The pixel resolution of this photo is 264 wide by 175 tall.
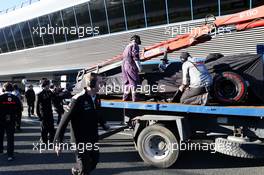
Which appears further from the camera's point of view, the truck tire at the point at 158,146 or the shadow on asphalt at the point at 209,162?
the shadow on asphalt at the point at 209,162

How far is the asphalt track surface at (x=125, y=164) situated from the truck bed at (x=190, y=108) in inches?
39.5

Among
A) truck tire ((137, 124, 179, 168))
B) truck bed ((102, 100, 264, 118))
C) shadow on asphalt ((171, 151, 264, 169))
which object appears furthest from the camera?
shadow on asphalt ((171, 151, 264, 169))

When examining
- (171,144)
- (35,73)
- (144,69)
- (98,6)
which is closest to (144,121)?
(171,144)

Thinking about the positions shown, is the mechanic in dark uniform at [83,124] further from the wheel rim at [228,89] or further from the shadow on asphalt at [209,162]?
the wheel rim at [228,89]

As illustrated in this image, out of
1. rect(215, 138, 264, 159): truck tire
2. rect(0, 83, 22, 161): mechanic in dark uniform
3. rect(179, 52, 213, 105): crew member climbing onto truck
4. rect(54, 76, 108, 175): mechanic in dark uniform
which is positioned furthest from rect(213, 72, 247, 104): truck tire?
rect(0, 83, 22, 161): mechanic in dark uniform

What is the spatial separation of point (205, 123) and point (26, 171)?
132 inches

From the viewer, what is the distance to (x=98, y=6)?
878 inches

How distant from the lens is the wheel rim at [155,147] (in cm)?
723

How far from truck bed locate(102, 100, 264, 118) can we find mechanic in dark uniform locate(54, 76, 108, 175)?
7.40 ft

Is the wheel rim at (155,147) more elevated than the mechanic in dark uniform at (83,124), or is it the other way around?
the mechanic in dark uniform at (83,124)

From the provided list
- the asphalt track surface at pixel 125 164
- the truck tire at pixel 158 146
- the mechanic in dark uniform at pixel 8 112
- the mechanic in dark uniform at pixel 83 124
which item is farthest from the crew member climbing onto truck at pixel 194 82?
the mechanic in dark uniform at pixel 8 112

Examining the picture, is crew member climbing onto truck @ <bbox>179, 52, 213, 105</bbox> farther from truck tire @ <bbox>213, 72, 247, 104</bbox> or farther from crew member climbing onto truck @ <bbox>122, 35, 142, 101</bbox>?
crew member climbing onto truck @ <bbox>122, 35, 142, 101</bbox>

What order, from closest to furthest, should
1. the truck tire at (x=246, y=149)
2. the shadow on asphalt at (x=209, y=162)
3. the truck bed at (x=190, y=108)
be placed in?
the truck bed at (x=190, y=108) → the truck tire at (x=246, y=149) → the shadow on asphalt at (x=209, y=162)

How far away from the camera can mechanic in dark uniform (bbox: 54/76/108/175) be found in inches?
194
